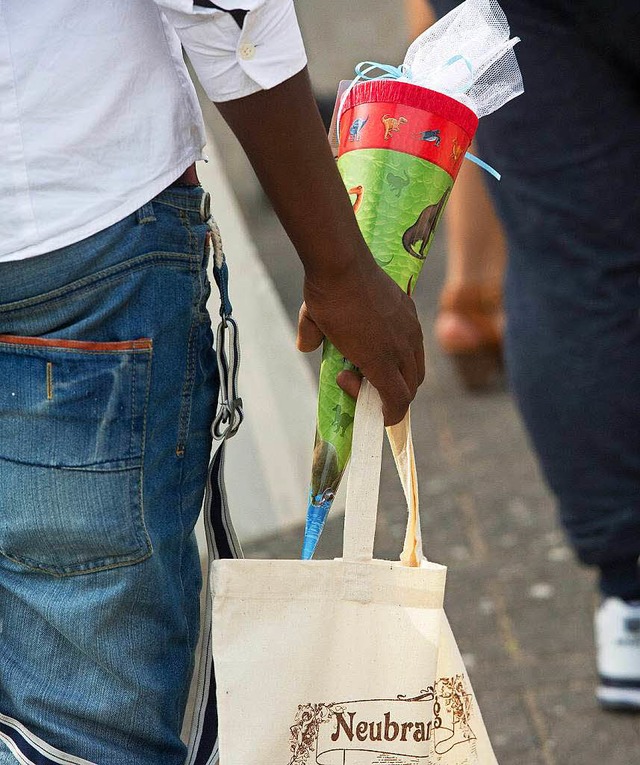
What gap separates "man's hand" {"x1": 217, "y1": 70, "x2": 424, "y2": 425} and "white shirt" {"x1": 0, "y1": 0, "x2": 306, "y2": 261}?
4 cm

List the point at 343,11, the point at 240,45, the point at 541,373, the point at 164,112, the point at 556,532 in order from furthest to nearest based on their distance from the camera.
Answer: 1. the point at 343,11
2. the point at 556,532
3. the point at 541,373
4. the point at 164,112
5. the point at 240,45

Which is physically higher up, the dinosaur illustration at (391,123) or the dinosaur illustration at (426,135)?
the dinosaur illustration at (391,123)

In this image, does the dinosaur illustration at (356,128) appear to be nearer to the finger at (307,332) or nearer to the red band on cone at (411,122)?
the red band on cone at (411,122)

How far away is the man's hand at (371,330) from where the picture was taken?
122cm

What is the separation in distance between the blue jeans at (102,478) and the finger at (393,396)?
8.5 inches

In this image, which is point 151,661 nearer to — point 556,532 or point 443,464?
point 556,532

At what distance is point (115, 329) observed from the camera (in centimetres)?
123

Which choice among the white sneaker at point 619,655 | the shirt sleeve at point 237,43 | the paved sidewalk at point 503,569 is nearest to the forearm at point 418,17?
the paved sidewalk at point 503,569

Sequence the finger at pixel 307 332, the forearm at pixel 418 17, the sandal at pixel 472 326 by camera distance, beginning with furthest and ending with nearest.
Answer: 1. the sandal at pixel 472 326
2. the forearm at pixel 418 17
3. the finger at pixel 307 332

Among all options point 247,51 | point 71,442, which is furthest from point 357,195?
point 71,442

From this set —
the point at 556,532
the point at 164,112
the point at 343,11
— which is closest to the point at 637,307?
the point at 556,532

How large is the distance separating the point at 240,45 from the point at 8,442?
0.49m

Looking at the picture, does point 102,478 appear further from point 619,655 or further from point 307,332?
point 619,655

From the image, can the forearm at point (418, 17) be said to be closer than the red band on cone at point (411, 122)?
No
